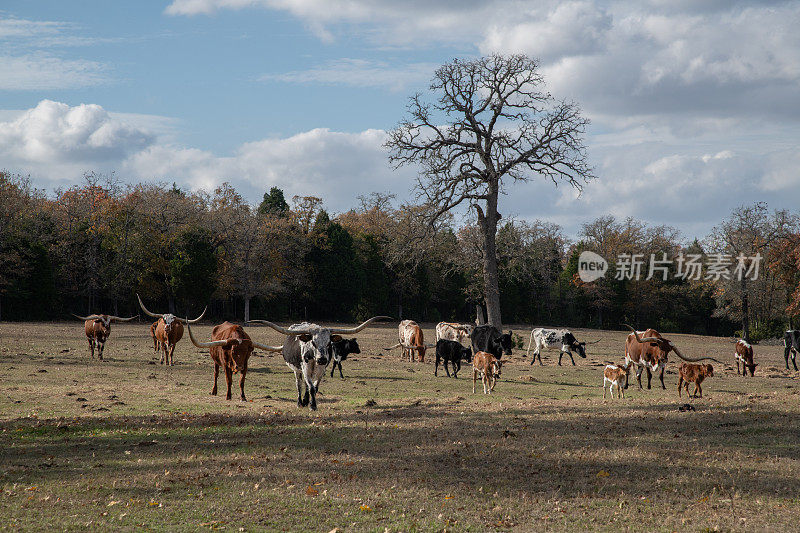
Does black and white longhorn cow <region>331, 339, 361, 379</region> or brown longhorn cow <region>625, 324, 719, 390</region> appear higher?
brown longhorn cow <region>625, 324, 719, 390</region>

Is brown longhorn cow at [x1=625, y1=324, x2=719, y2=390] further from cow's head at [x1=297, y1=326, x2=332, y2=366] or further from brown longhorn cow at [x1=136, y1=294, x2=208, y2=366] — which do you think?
brown longhorn cow at [x1=136, y1=294, x2=208, y2=366]

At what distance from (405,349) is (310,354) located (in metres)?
16.4

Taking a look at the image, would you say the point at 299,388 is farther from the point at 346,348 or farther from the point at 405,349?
the point at 405,349

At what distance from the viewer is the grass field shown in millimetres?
8000

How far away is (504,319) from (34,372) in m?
58.7

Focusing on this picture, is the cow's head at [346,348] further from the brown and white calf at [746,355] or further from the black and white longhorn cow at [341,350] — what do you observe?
the brown and white calf at [746,355]

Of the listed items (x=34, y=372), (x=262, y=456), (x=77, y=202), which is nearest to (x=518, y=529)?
(x=262, y=456)

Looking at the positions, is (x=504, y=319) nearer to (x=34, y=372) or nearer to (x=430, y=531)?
(x=34, y=372)

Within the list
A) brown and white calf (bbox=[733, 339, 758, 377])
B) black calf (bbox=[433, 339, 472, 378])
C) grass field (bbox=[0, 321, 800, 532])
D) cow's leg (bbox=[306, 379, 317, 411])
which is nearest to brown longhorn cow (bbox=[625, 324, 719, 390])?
grass field (bbox=[0, 321, 800, 532])

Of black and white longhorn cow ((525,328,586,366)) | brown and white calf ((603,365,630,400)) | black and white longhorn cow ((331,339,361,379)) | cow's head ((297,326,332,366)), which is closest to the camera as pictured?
cow's head ((297,326,332,366))

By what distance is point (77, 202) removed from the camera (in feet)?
213

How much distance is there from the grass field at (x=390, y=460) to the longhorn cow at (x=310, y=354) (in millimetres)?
622

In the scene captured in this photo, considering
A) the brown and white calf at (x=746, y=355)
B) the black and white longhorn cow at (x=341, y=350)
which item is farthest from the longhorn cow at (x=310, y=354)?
the brown and white calf at (x=746, y=355)

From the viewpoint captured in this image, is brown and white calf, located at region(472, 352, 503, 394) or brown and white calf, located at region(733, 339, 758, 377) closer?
brown and white calf, located at region(472, 352, 503, 394)
